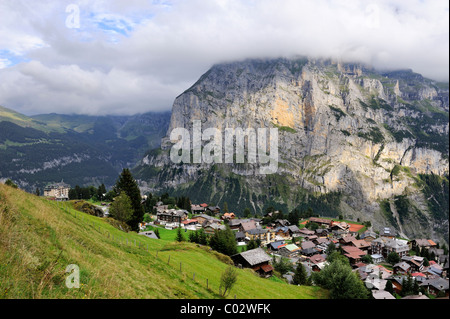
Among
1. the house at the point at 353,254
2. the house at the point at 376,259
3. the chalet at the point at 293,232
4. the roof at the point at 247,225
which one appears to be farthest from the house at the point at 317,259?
the roof at the point at 247,225

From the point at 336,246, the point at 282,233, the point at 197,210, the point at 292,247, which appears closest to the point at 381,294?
the point at 292,247

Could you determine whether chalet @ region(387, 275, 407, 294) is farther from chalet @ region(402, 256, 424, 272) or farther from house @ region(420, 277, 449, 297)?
chalet @ region(402, 256, 424, 272)

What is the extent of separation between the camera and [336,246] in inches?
3718

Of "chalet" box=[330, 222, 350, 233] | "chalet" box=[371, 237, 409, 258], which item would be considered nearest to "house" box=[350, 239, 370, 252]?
"chalet" box=[371, 237, 409, 258]

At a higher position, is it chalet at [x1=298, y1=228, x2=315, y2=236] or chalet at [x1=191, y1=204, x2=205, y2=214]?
chalet at [x1=191, y1=204, x2=205, y2=214]

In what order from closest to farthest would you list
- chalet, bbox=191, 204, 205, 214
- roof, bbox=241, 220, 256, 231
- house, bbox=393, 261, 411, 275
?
house, bbox=393, 261, 411, 275 → roof, bbox=241, 220, 256, 231 → chalet, bbox=191, 204, 205, 214

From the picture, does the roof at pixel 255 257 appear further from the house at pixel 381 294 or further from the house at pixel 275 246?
the house at pixel 275 246

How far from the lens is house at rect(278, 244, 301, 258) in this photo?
84.8 metres

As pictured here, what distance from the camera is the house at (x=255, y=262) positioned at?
5000 cm

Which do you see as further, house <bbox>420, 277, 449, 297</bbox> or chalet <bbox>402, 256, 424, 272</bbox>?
chalet <bbox>402, 256, 424, 272</bbox>

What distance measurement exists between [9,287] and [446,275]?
10661cm
